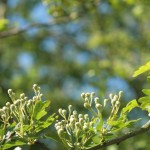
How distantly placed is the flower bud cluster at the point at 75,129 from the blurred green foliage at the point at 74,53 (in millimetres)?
3957

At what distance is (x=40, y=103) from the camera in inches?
110

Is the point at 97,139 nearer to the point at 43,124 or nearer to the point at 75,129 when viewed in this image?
the point at 75,129

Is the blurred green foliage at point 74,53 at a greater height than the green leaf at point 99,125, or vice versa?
the blurred green foliage at point 74,53

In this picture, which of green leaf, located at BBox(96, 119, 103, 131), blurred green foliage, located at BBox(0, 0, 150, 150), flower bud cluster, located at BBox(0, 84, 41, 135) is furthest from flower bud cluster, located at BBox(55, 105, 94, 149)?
blurred green foliage, located at BBox(0, 0, 150, 150)

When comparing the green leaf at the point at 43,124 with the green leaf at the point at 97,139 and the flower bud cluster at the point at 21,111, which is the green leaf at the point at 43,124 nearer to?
the flower bud cluster at the point at 21,111

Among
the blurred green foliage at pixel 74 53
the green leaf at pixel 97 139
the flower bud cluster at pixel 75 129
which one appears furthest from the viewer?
the blurred green foliage at pixel 74 53

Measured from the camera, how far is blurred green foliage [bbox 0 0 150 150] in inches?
340

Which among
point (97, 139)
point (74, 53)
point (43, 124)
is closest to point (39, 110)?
point (43, 124)

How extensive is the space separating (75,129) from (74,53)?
14319 millimetres

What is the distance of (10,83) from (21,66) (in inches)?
149

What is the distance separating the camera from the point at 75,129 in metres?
2.66

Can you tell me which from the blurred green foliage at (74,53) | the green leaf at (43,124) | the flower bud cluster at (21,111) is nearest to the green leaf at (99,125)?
the green leaf at (43,124)

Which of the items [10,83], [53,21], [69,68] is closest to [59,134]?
[53,21]

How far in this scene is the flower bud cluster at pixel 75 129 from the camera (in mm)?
2650
